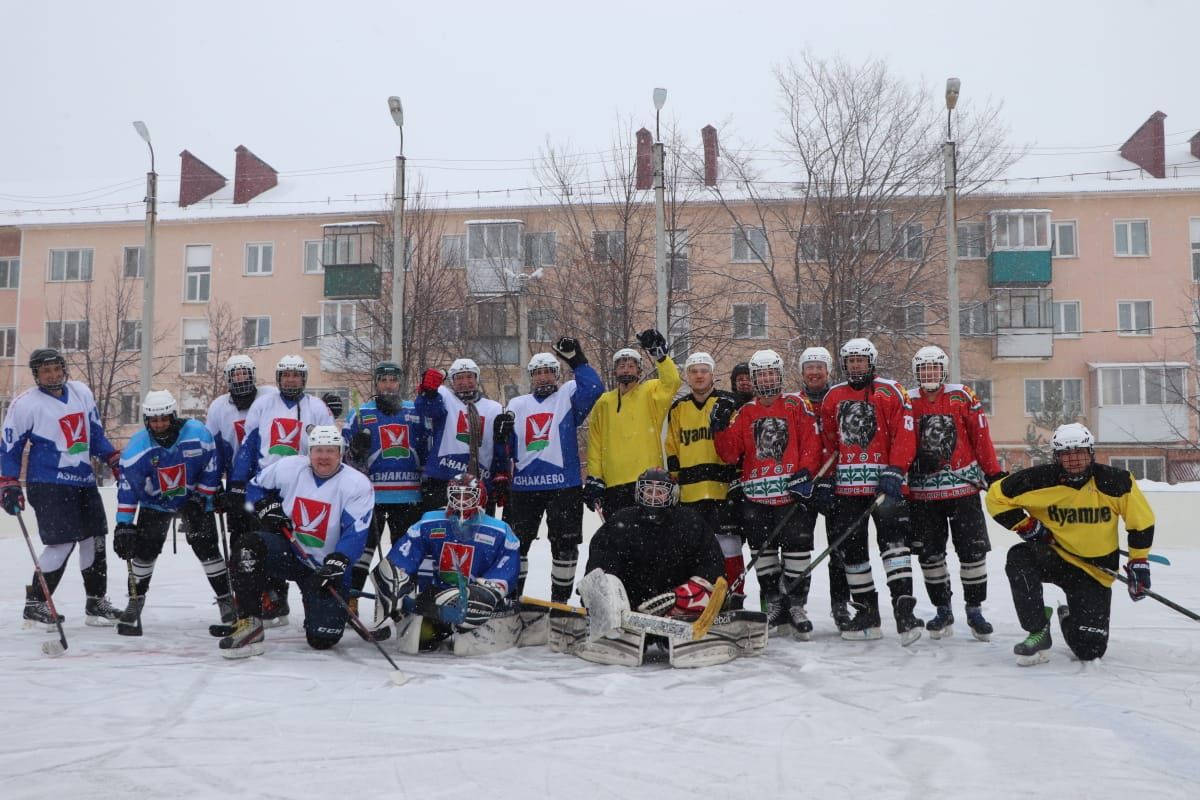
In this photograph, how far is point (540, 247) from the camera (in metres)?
22.6

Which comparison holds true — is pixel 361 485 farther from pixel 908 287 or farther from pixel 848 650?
pixel 908 287

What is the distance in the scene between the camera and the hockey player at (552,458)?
5.87 m

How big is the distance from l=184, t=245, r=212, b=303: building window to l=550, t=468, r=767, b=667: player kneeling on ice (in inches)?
929

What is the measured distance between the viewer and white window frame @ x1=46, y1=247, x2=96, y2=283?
26578 mm

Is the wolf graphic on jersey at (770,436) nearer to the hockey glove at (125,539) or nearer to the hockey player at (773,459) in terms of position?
the hockey player at (773,459)

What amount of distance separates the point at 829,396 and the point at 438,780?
324cm

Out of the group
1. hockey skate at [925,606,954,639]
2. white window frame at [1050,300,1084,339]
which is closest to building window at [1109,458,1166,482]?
white window frame at [1050,300,1084,339]

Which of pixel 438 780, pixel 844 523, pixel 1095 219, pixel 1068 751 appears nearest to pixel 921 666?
pixel 844 523

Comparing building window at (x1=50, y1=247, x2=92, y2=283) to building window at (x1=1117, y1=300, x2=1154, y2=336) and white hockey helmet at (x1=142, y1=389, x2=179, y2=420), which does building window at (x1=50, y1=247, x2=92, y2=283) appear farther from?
building window at (x1=1117, y1=300, x2=1154, y2=336)

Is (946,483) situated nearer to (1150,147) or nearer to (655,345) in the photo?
(655,345)

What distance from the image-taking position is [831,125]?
1800cm

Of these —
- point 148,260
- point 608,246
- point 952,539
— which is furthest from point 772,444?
point 608,246

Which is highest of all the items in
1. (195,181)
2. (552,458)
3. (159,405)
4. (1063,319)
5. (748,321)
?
(195,181)

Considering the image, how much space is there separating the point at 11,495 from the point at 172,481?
84 centimetres
